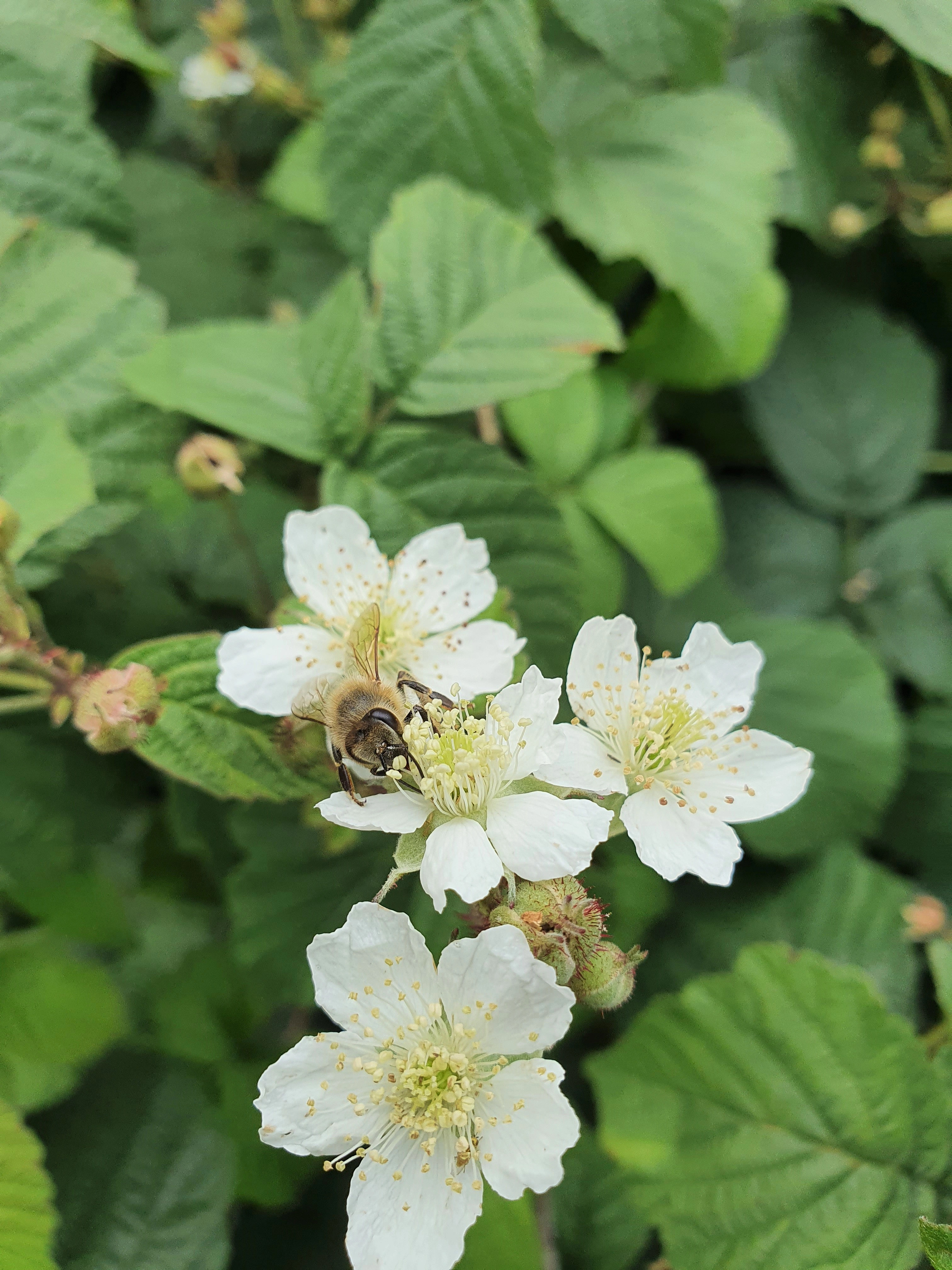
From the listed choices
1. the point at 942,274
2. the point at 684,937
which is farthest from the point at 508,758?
the point at 942,274

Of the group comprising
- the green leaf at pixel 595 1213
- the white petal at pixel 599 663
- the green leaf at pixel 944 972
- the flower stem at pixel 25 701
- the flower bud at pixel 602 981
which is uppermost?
the white petal at pixel 599 663

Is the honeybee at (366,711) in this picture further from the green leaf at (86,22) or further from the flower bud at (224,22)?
the flower bud at (224,22)

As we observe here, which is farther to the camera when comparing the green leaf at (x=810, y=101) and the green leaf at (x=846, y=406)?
the green leaf at (x=846, y=406)

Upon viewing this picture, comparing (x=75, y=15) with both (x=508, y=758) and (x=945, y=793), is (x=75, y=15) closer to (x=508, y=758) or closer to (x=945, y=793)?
(x=508, y=758)

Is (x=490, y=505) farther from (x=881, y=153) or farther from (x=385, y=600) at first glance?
(x=881, y=153)

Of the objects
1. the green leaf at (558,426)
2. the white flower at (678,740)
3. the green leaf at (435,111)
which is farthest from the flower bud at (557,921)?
the green leaf at (435,111)
